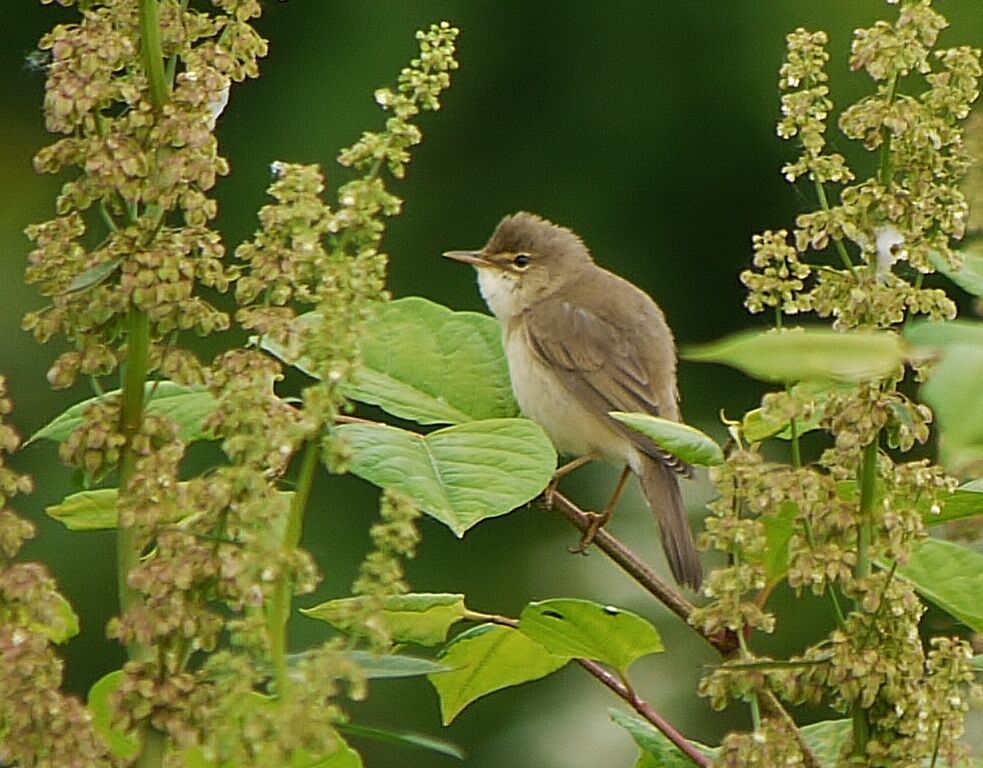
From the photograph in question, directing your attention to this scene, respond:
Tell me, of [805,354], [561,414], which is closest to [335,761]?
[805,354]

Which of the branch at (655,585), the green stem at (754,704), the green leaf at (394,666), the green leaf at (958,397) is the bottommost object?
the green stem at (754,704)

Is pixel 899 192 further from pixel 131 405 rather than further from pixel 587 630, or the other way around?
pixel 131 405

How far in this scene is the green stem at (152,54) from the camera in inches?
40.3

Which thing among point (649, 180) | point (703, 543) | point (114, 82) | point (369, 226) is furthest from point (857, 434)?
point (649, 180)

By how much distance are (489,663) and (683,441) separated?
9.4 inches

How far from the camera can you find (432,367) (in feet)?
4.84

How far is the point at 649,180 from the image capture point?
5.71 meters

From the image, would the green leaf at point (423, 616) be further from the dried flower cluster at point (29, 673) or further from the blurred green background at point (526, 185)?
the blurred green background at point (526, 185)

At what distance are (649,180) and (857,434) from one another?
4.70 meters

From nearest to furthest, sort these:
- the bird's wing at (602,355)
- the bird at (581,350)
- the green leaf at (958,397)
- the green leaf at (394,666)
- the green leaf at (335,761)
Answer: the green leaf at (958,397) < the green leaf at (394,666) < the green leaf at (335,761) < the bird at (581,350) < the bird's wing at (602,355)

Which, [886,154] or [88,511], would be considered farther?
[88,511]

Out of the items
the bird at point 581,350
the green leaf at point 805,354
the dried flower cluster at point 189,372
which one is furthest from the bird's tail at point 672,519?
the green leaf at point 805,354

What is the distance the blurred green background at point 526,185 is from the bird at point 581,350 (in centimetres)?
72

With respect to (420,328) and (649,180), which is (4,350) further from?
(420,328)
